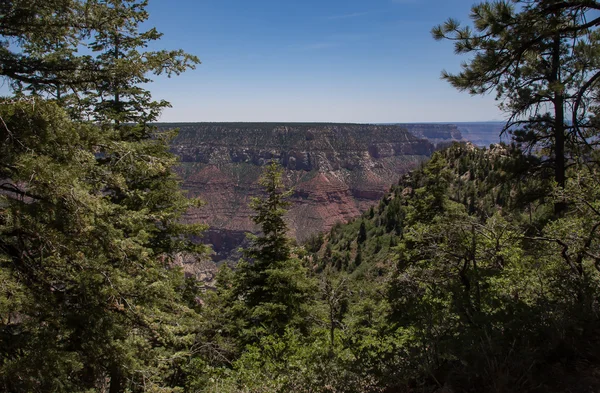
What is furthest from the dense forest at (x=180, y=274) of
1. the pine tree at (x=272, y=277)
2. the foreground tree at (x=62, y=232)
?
the pine tree at (x=272, y=277)

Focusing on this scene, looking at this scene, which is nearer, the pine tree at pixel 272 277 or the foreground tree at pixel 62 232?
the foreground tree at pixel 62 232

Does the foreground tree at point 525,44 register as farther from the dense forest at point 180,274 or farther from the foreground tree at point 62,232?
the foreground tree at point 62,232

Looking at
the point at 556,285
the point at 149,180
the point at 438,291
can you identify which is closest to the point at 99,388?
the point at 149,180

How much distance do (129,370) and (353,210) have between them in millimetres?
185028

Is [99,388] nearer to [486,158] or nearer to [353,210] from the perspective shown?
[486,158]

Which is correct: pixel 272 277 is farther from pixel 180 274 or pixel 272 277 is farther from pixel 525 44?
pixel 525 44

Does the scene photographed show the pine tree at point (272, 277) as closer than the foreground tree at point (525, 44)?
No

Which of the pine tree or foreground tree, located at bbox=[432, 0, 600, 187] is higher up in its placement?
foreground tree, located at bbox=[432, 0, 600, 187]

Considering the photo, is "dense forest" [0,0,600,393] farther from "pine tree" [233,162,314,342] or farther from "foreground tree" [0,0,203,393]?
"pine tree" [233,162,314,342]

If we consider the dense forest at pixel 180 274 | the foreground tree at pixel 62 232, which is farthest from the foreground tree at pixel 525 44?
the foreground tree at pixel 62 232

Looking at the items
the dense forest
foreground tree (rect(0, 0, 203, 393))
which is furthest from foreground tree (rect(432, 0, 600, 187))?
foreground tree (rect(0, 0, 203, 393))

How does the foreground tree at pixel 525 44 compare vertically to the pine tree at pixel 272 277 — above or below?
above

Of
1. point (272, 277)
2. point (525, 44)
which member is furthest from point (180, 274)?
point (525, 44)

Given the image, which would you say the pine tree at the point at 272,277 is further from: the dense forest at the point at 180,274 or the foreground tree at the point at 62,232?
the foreground tree at the point at 62,232
